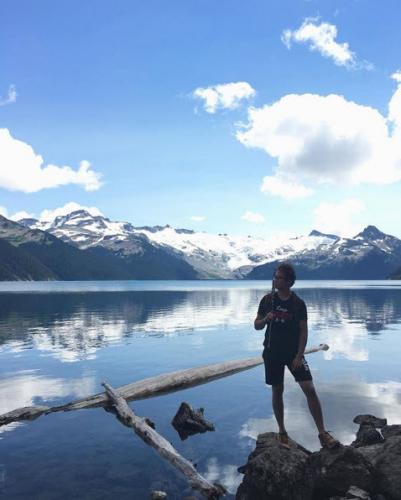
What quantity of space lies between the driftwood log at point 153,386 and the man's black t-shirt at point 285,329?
11216 millimetres

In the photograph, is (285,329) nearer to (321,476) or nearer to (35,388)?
(321,476)

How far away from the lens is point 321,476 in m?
11.5

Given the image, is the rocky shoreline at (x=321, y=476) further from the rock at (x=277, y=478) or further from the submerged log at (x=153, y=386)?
the submerged log at (x=153, y=386)

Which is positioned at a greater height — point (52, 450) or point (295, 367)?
point (295, 367)

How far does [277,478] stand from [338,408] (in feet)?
38.7

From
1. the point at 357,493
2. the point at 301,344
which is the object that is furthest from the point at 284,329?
the point at 357,493

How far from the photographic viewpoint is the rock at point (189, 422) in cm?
1827

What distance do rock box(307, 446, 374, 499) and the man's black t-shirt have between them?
2.72 meters

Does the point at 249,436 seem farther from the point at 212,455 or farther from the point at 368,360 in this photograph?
the point at 368,360

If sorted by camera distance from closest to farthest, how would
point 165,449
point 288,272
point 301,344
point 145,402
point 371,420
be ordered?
point 301,344, point 288,272, point 165,449, point 371,420, point 145,402

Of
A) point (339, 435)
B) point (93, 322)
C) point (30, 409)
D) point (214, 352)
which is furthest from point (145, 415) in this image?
point (93, 322)

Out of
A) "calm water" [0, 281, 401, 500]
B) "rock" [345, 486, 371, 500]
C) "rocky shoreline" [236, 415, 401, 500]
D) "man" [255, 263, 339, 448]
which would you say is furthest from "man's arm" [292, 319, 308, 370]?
"calm water" [0, 281, 401, 500]

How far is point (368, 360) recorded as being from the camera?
35.2 meters

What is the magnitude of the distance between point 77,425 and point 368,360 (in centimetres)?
2465
